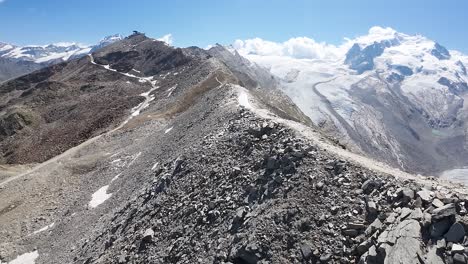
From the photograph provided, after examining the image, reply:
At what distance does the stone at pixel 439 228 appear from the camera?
1981 centimetres

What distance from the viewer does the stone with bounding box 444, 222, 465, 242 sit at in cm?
1917

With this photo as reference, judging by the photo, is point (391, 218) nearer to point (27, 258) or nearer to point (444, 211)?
point (444, 211)

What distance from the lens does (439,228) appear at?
19906 mm

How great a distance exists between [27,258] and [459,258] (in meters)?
40.4

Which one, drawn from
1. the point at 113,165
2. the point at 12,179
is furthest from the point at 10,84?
the point at 113,165

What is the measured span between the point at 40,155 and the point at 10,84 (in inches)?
4633

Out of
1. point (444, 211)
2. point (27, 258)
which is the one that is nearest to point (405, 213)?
point (444, 211)

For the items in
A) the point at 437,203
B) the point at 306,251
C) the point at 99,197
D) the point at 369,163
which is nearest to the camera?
the point at 437,203

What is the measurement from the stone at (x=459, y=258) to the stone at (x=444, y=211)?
2.10 metres

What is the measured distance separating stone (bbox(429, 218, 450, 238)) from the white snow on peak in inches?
1494

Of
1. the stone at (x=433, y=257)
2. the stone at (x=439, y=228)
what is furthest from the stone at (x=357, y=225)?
the stone at (x=433, y=257)

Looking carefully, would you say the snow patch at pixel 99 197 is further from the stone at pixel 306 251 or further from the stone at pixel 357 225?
the stone at pixel 357 225

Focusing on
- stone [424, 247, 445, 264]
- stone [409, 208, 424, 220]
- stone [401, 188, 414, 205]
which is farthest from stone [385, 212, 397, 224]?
A: stone [424, 247, 445, 264]

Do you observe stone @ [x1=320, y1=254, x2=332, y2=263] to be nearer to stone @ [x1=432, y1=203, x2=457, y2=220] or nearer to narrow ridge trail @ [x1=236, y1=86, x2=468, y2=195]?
stone @ [x1=432, y1=203, x2=457, y2=220]
